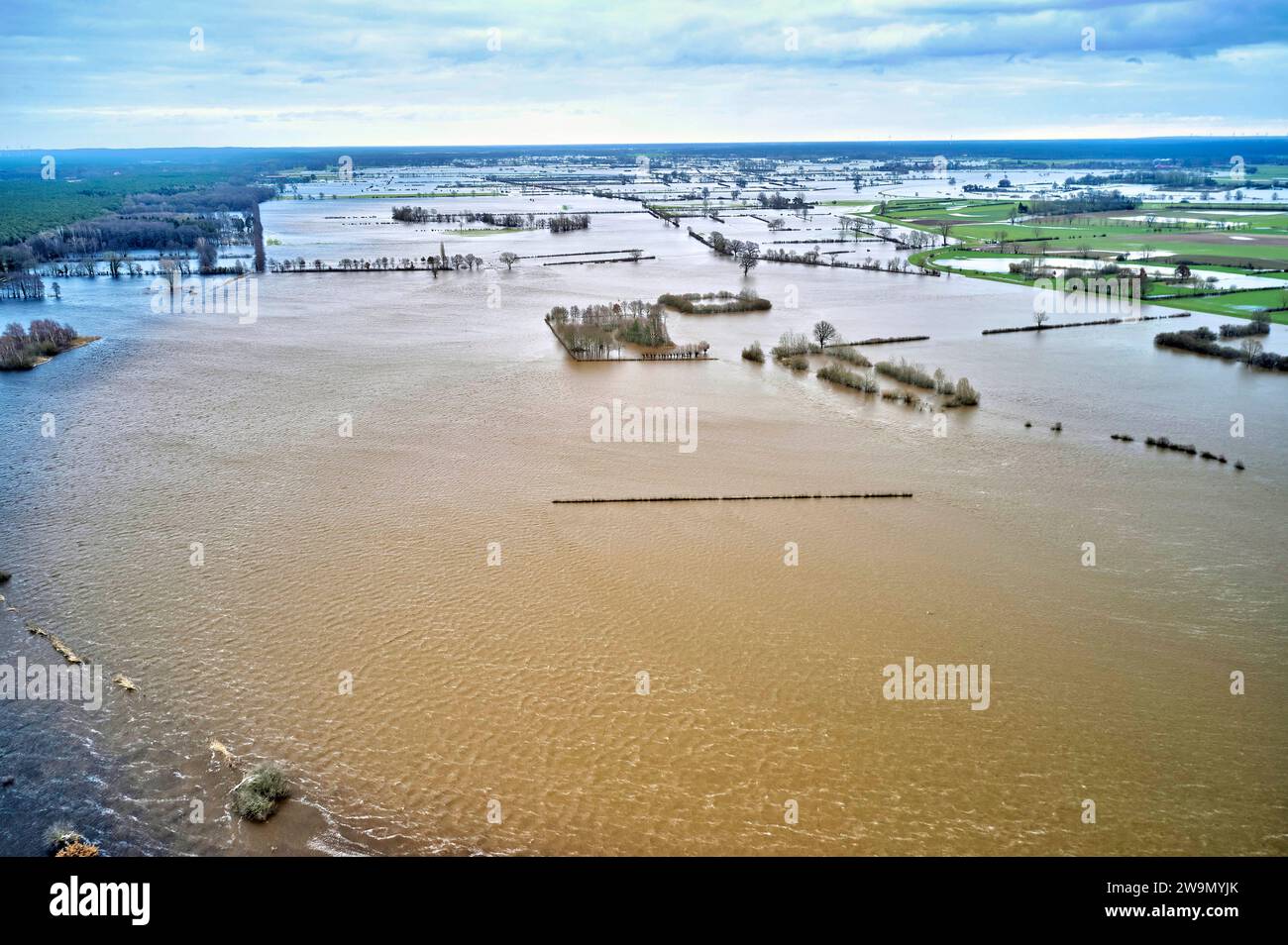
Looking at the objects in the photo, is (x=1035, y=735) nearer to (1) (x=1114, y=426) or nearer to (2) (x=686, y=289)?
(1) (x=1114, y=426)

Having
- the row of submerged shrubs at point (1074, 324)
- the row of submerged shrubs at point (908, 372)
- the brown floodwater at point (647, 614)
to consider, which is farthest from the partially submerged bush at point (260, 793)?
the row of submerged shrubs at point (1074, 324)

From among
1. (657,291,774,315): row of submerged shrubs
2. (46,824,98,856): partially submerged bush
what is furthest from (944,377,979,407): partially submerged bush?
(46,824,98,856): partially submerged bush

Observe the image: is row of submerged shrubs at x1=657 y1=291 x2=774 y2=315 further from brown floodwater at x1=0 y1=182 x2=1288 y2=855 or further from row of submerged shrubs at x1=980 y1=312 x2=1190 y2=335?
brown floodwater at x1=0 y1=182 x2=1288 y2=855

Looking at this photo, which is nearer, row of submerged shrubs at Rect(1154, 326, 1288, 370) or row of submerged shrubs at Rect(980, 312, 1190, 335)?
row of submerged shrubs at Rect(1154, 326, 1288, 370)

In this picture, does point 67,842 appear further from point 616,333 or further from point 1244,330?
point 1244,330

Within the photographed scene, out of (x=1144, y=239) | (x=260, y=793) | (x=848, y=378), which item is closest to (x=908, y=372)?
(x=848, y=378)

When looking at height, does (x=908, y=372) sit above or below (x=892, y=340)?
below

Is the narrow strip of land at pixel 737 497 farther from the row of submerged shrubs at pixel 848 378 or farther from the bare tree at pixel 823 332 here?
the bare tree at pixel 823 332
